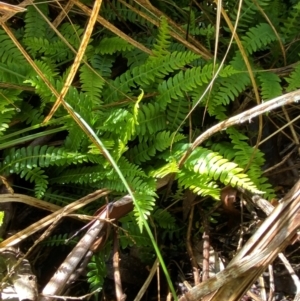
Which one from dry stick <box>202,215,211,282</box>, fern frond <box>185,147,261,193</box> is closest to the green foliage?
fern frond <box>185,147,261,193</box>

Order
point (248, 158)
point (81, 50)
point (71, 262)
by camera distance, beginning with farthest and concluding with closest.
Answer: point (248, 158), point (71, 262), point (81, 50)

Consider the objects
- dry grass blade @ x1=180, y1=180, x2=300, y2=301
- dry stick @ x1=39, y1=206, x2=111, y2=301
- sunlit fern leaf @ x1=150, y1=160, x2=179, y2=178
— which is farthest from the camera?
sunlit fern leaf @ x1=150, y1=160, x2=179, y2=178

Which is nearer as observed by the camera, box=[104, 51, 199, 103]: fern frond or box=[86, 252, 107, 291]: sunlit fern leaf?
box=[86, 252, 107, 291]: sunlit fern leaf

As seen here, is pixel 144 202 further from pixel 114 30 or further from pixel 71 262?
pixel 114 30

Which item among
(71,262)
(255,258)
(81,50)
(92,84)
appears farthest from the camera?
(92,84)

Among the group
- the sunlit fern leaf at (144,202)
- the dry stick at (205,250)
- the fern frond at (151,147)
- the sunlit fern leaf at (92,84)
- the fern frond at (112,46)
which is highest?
the fern frond at (112,46)

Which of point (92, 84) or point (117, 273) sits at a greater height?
point (92, 84)

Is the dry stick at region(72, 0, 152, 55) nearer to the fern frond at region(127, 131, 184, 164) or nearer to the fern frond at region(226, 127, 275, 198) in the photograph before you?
the fern frond at region(127, 131, 184, 164)

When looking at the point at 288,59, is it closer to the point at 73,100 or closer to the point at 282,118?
the point at 282,118

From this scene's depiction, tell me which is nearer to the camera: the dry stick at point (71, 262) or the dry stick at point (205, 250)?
the dry stick at point (71, 262)

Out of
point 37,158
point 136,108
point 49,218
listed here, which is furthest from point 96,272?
point 136,108

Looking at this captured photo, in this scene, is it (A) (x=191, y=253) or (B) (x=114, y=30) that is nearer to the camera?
(A) (x=191, y=253)

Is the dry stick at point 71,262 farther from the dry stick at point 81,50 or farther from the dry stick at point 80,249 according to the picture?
the dry stick at point 81,50

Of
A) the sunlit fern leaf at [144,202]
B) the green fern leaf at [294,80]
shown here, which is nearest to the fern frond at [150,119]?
the sunlit fern leaf at [144,202]
